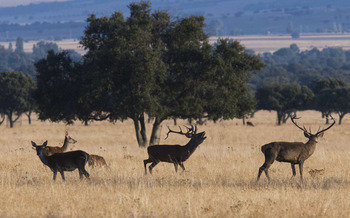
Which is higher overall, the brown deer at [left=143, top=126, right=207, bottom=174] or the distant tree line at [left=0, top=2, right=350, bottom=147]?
the distant tree line at [left=0, top=2, right=350, bottom=147]

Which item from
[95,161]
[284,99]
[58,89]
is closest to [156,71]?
[58,89]

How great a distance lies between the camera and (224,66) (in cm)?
2906

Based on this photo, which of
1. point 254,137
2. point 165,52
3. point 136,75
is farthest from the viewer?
point 254,137

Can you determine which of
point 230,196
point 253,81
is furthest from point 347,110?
point 253,81

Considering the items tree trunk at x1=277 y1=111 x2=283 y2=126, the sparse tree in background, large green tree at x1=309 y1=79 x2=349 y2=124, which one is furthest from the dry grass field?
the sparse tree in background

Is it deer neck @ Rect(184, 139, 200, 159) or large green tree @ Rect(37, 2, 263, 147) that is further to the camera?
large green tree @ Rect(37, 2, 263, 147)

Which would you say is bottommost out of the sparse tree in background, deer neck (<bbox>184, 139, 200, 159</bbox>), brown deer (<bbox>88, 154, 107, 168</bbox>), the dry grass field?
the dry grass field

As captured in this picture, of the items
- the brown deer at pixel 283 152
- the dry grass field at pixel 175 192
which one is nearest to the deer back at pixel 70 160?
the dry grass field at pixel 175 192

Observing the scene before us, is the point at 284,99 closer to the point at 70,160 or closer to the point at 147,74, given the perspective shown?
the point at 147,74

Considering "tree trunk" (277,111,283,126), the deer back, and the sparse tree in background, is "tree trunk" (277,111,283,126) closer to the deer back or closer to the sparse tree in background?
the sparse tree in background

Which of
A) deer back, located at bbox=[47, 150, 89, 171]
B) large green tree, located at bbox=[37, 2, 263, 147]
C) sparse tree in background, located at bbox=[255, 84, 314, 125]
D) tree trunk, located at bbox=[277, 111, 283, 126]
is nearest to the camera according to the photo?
deer back, located at bbox=[47, 150, 89, 171]

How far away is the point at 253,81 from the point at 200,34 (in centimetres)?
11935

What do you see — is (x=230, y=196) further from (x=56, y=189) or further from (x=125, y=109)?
(x=125, y=109)

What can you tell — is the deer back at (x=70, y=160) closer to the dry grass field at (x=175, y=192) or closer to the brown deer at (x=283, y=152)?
the dry grass field at (x=175, y=192)
